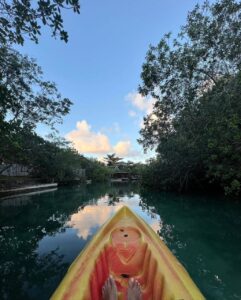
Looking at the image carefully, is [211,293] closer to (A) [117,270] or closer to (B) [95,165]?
(A) [117,270]

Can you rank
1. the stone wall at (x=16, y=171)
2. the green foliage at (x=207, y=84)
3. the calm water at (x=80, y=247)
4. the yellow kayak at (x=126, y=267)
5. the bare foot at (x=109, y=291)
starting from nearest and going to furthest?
the yellow kayak at (x=126, y=267), the bare foot at (x=109, y=291), the calm water at (x=80, y=247), the green foliage at (x=207, y=84), the stone wall at (x=16, y=171)

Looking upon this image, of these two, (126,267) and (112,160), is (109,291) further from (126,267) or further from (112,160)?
(112,160)

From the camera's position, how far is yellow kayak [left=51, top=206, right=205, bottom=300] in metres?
2.16

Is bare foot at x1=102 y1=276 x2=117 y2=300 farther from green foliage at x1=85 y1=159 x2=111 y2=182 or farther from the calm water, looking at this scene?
green foliage at x1=85 y1=159 x2=111 y2=182

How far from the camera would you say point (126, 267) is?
3.05 m

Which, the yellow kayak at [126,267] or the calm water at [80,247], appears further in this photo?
the calm water at [80,247]

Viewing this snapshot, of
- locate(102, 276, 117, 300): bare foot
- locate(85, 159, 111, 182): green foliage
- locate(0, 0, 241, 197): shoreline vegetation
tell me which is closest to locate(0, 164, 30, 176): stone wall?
locate(0, 0, 241, 197): shoreline vegetation

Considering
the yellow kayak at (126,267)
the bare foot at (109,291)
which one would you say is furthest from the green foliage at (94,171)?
the bare foot at (109,291)

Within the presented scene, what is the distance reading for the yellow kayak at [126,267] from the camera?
216cm

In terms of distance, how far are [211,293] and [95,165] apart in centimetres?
3573

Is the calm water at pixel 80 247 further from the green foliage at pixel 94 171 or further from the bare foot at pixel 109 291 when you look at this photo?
the green foliage at pixel 94 171

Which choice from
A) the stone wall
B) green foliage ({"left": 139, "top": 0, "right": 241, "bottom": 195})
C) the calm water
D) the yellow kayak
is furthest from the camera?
the stone wall

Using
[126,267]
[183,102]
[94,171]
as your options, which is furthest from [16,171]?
[126,267]

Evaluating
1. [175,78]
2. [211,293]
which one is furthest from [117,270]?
[175,78]
